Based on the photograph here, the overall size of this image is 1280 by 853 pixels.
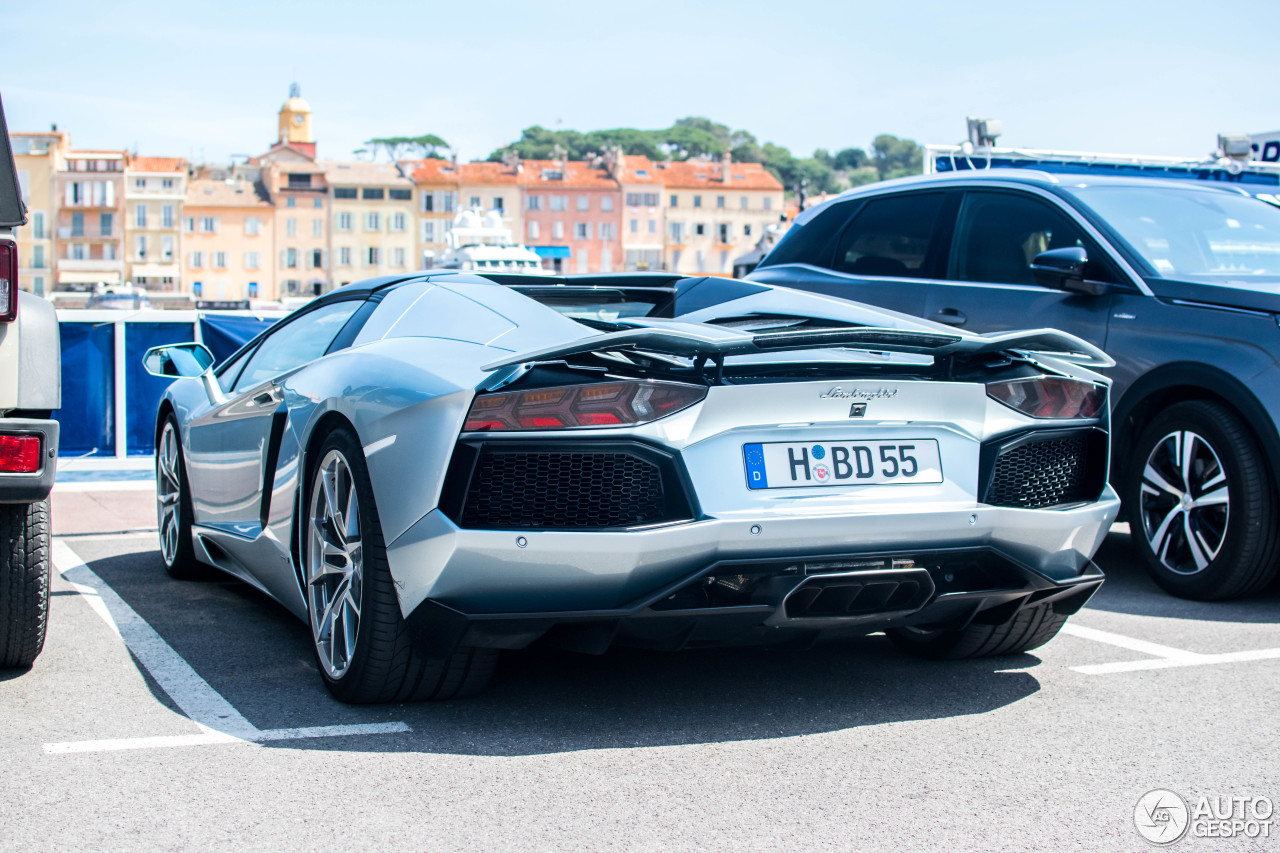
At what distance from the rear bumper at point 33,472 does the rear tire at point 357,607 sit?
705 millimetres

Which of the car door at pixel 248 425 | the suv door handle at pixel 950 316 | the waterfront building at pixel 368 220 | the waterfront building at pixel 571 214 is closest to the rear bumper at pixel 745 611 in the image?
the car door at pixel 248 425

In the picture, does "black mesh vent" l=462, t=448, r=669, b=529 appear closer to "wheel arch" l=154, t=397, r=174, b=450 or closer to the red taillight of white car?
the red taillight of white car

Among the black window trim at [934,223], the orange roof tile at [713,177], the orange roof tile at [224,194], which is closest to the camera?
the black window trim at [934,223]

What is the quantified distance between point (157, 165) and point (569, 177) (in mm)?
32275

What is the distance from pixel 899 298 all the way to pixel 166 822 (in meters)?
4.89

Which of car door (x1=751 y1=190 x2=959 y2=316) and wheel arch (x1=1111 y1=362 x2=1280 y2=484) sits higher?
car door (x1=751 y1=190 x2=959 y2=316)

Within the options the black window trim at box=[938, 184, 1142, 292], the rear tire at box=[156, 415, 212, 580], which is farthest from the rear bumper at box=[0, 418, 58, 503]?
the black window trim at box=[938, 184, 1142, 292]

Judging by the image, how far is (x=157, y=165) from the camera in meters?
107

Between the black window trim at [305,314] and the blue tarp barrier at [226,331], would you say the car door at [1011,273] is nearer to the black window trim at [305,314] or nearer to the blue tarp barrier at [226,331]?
the black window trim at [305,314]

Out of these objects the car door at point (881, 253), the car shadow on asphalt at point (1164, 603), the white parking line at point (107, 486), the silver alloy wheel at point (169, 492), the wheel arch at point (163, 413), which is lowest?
the white parking line at point (107, 486)

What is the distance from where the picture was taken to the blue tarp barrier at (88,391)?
32.7 feet

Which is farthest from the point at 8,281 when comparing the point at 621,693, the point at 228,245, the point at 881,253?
the point at 228,245

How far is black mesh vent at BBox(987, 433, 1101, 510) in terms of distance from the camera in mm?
3662

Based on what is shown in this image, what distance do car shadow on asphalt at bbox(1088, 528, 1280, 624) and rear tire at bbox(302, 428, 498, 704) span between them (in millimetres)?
2880
